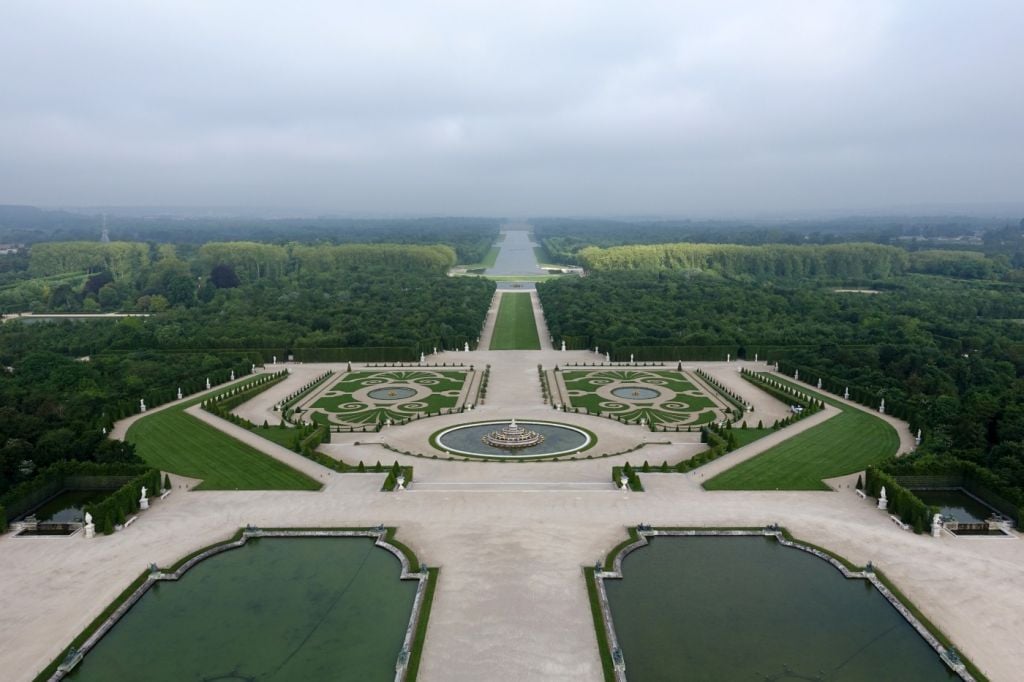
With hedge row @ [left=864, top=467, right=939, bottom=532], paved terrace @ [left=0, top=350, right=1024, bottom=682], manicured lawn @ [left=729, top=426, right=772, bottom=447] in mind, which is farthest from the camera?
manicured lawn @ [left=729, top=426, right=772, bottom=447]

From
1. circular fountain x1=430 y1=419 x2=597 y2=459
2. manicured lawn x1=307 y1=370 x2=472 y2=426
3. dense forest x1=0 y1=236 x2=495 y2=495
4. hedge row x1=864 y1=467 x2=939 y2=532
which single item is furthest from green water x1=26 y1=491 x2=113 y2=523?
hedge row x1=864 y1=467 x2=939 y2=532

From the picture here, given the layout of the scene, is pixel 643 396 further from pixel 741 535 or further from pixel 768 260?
pixel 768 260

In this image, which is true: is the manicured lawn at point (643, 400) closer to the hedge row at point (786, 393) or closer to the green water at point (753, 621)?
the hedge row at point (786, 393)

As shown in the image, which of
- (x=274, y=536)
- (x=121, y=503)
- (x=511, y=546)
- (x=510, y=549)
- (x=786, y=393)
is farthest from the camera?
(x=786, y=393)

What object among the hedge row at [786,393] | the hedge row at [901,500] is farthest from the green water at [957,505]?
the hedge row at [786,393]

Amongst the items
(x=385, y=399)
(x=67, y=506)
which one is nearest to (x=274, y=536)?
(x=67, y=506)

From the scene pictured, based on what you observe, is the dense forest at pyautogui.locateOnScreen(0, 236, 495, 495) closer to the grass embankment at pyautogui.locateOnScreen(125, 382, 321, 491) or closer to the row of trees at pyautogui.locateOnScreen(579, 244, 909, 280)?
the grass embankment at pyautogui.locateOnScreen(125, 382, 321, 491)
